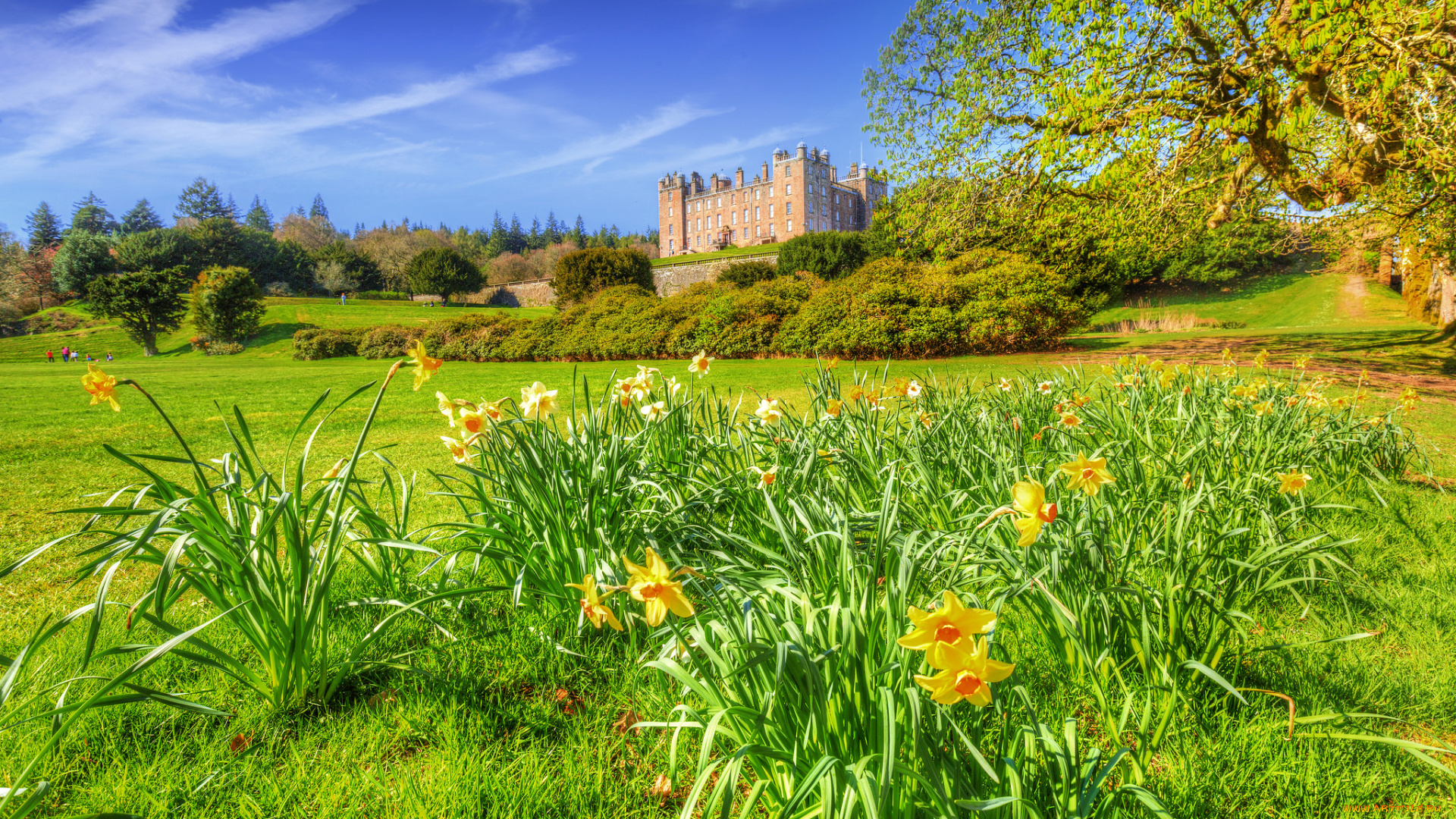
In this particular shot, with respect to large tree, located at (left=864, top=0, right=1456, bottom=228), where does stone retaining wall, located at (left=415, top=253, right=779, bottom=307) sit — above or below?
above

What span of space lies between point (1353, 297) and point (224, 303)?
40.2m

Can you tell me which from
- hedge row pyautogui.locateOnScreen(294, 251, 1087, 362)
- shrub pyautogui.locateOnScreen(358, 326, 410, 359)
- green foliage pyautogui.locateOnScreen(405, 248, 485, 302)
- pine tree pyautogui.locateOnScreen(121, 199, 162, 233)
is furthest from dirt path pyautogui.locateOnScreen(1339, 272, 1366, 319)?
pine tree pyautogui.locateOnScreen(121, 199, 162, 233)

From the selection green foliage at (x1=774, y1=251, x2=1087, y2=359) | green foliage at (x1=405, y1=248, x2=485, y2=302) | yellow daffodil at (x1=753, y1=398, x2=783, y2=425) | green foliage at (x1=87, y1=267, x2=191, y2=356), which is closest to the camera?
yellow daffodil at (x1=753, y1=398, x2=783, y2=425)

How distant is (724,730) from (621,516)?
1.01 meters

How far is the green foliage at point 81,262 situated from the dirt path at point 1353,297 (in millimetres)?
52040

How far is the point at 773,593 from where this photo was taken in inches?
57.8

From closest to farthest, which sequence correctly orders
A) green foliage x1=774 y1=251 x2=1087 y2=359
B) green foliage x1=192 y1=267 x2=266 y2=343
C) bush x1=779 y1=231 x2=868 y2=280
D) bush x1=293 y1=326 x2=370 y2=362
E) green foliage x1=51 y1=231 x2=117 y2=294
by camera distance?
green foliage x1=774 y1=251 x2=1087 y2=359 → bush x1=293 y1=326 x2=370 y2=362 → green foliage x1=192 y1=267 x2=266 y2=343 → bush x1=779 y1=231 x2=868 y2=280 → green foliage x1=51 y1=231 x2=117 y2=294

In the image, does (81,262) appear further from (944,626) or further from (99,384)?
(944,626)

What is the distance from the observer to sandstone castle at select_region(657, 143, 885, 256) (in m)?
51.5

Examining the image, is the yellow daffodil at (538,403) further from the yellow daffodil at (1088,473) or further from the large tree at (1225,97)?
the large tree at (1225,97)

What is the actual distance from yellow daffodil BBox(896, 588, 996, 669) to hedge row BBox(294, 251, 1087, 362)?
374 inches

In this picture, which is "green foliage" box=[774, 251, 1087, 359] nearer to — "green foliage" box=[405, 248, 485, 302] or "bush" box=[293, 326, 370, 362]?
"bush" box=[293, 326, 370, 362]

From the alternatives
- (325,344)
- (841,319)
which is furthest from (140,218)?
(841,319)

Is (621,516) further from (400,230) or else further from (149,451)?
(400,230)
